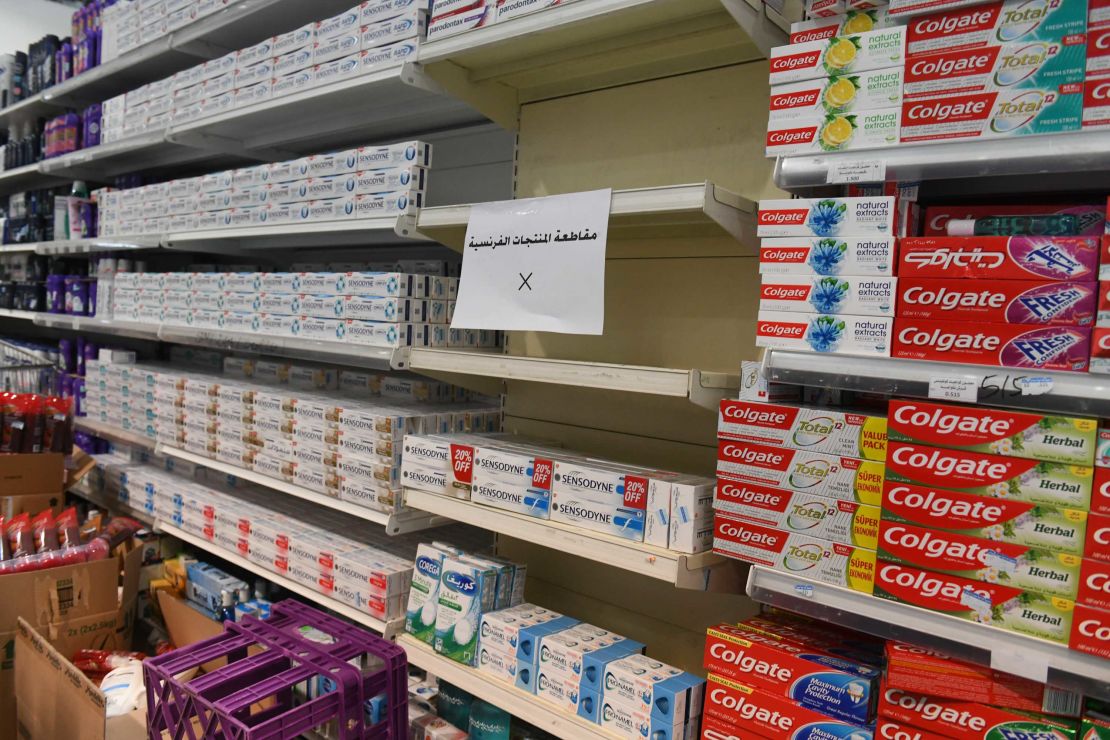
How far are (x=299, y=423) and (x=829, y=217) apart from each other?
189 centimetres

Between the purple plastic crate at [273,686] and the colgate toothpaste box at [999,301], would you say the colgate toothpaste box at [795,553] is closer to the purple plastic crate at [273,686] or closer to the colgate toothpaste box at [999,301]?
the colgate toothpaste box at [999,301]

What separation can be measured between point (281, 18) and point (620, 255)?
1920 millimetres

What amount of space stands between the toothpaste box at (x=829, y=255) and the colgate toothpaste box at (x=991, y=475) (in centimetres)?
32

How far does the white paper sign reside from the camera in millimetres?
1734

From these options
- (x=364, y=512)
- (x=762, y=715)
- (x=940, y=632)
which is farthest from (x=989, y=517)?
(x=364, y=512)

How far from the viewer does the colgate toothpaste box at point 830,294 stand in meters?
1.29

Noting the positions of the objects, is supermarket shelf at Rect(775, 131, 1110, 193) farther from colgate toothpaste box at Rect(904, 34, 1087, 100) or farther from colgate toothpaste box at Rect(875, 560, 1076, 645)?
colgate toothpaste box at Rect(875, 560, 1076, 645)

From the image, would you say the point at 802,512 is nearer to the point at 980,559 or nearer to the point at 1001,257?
the point at 980,559

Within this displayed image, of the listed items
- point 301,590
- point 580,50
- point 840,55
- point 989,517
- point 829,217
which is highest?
point 580,50

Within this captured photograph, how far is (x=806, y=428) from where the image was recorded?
1.39 m

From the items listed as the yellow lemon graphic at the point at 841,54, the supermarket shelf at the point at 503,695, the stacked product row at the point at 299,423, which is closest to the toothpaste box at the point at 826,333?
the yellow lemon graphic at the point at 841,54

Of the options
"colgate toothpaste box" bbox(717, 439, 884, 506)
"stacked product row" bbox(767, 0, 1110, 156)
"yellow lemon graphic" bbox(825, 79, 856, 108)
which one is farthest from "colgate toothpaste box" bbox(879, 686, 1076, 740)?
"yellow lemon graphic" bbox(825, 79, 856, 108)

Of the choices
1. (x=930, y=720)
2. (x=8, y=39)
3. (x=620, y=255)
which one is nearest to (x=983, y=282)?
(x=930, y=720)

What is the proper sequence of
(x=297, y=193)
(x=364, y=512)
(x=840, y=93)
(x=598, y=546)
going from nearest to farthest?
(x=840, y=93) → (x=598, y=546) → (x=364, y=512) → (x=297, y=193)
